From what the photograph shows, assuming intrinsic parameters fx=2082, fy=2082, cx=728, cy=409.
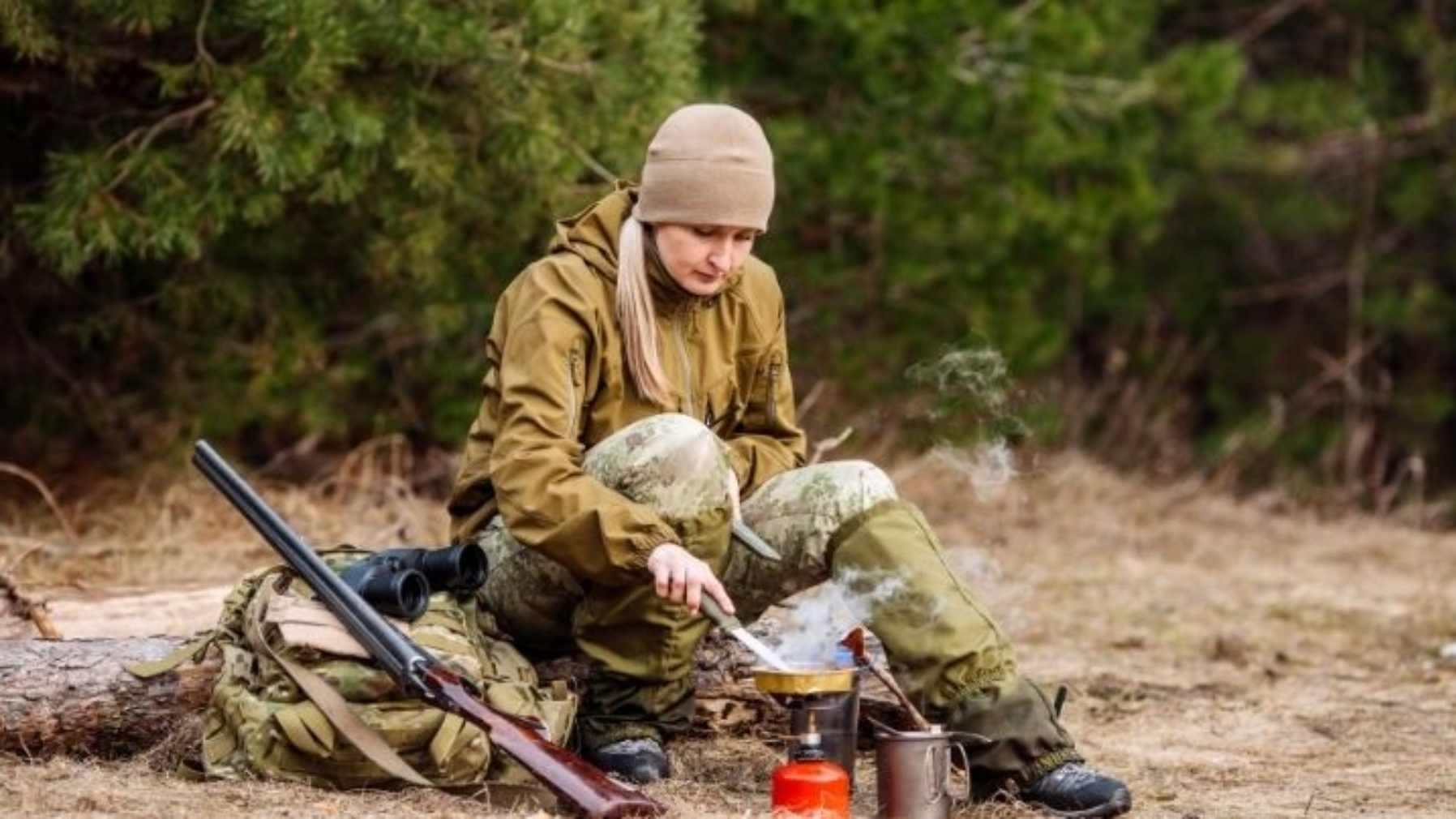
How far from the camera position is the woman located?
4.23 metres

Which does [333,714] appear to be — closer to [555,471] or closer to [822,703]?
[555,471]

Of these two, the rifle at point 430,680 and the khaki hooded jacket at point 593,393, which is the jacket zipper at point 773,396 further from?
the rifle at point 430,680

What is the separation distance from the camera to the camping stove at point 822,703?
3926 mm

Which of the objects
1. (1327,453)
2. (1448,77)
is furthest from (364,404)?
(1448,77)

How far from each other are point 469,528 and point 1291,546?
6.33 metres

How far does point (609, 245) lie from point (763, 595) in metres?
0.84

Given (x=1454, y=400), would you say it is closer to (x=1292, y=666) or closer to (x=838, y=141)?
(x=838, y=141)

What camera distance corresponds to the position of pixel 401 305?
818 centimetres

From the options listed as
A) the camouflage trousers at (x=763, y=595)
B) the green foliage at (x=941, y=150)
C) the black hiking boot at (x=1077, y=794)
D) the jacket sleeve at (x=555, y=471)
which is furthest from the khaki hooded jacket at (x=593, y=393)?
the green foliage at (x=941, y=150)

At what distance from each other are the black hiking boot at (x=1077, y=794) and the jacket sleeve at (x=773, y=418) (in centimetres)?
96

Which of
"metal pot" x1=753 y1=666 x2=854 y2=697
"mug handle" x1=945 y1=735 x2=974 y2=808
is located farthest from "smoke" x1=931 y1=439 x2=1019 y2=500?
"metal pot" x1=753 y1=666 x2=854 y2=697

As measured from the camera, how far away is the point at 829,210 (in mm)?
10125

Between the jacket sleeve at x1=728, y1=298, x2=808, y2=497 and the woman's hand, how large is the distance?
0.72 m

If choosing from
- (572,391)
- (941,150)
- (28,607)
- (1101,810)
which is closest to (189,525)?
(28,607)
